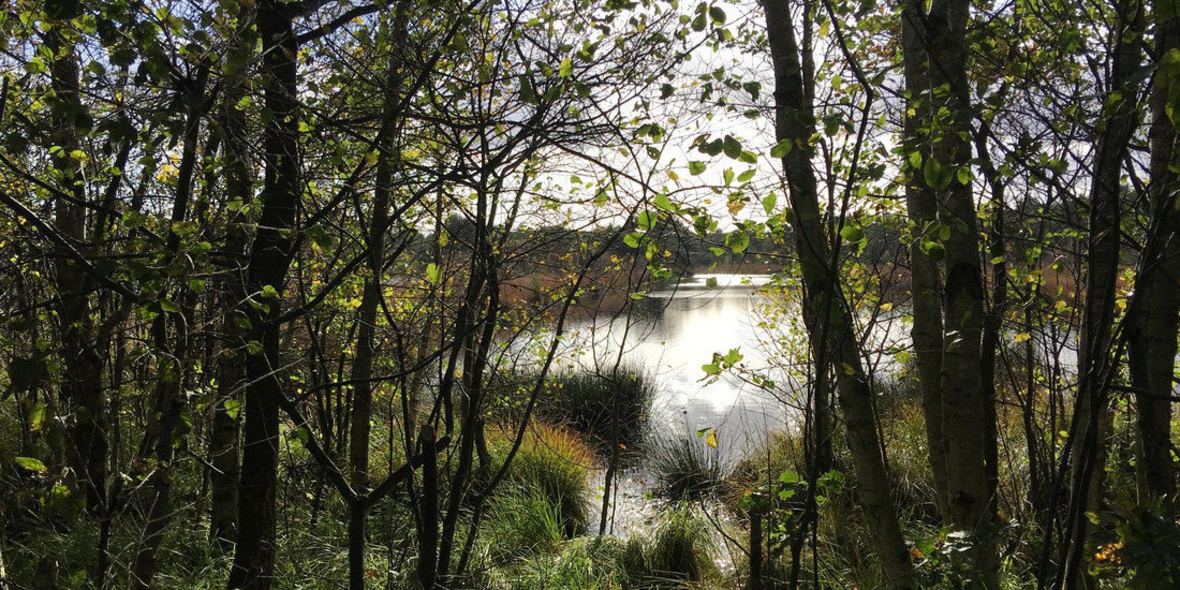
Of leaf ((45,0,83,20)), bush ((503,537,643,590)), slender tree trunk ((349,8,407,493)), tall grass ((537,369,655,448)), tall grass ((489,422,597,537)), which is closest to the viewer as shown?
leaf ((45,0,83,20))

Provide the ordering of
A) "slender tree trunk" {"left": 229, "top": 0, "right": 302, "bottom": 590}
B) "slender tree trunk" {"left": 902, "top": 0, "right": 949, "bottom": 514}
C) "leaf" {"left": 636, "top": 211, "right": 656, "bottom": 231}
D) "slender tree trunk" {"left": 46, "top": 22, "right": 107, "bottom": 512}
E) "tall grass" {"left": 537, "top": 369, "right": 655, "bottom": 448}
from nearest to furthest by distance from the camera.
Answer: "leaf" {"left": 636, "top": 211, "right": 656, "bottom": 231} < "slender tree trunk" {"left": 46, "top": 22, "right": 107, "bottom": 512} < "slender tree trunk" {"left": 229, "top": 0, "right": 302, "bottom": 590} < "slender tree trunk" {"left": 902, "top": 0, "right": 949, "bottom": 514} < "tall grass" {"left": 537, "top": 369, "right": 655, "bottom": 448}

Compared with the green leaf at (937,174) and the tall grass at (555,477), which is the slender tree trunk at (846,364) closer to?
the green leaf at (937,174)

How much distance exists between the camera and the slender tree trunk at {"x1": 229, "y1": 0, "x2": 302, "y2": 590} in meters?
2.10

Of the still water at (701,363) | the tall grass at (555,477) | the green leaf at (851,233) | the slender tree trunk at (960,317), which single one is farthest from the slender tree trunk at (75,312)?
the tall grass at (555,477)

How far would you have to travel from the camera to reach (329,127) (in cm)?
222

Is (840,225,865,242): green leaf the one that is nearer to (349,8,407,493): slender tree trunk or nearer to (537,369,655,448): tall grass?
(349,8,407,493): slender tree trunk

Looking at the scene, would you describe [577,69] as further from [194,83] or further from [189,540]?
[189,540]

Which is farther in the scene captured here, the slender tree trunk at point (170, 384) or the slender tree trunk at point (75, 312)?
the slender tree trunk at point (75, 312)

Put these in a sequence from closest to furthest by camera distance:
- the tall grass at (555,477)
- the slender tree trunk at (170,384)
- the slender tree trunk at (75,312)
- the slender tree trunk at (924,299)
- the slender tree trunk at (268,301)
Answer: the slender tree trunk at (170,384), the slender tree trunk at (75,312), the slender tree trunk at (268,301), the slender tree trunk at (924,299), the tall grass at (555,477)

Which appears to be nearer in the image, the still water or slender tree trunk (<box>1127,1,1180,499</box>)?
slender tree trunk (<box>1127,1,1180,499</box>)

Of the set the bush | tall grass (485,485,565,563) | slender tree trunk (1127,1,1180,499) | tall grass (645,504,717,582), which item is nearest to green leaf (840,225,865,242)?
slender tree trunk (1127,1,1180,499)

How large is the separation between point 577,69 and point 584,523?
187 inches

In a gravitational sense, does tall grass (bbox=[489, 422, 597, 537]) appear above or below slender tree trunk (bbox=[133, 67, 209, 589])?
below

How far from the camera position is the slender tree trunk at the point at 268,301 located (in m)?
2.10
